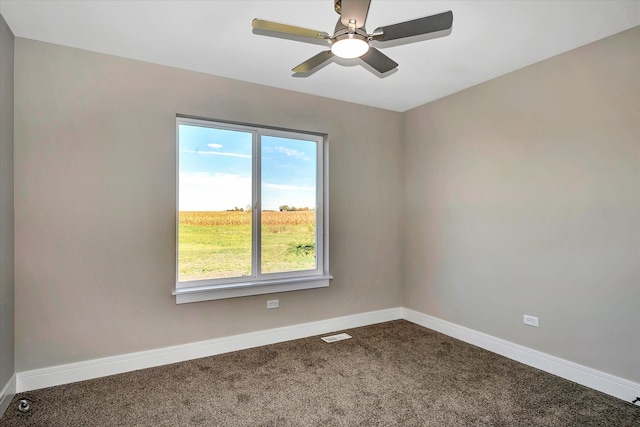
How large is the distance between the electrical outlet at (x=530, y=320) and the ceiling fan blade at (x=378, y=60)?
242 centimetres

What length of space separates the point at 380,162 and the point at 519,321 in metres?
2.21

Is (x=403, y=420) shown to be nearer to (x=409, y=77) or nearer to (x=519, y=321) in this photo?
(x=519, y=321)

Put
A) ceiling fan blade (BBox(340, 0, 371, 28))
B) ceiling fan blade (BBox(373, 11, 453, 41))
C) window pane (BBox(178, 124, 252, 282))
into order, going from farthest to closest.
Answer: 1. window pane (BBox(178, 124, 252, 282))
2. ceiling fan blade (BBox(373, 11, 453, 41))
3. ceiling fan blade (BBox(340, 0, 371, 28))

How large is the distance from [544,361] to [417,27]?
110 inches

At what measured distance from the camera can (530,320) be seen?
10.1 ft

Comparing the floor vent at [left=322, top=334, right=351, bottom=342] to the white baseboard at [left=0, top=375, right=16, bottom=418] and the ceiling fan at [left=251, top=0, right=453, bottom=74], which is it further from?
the ceiling fan at [left=251, top=0, right=453, bottom=74]

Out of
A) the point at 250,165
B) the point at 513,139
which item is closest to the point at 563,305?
the point at 513,139

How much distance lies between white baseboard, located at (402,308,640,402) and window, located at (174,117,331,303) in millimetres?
1443

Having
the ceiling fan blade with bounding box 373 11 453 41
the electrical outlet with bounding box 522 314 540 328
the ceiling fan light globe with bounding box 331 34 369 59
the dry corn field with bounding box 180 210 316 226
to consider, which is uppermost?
the ceiling fan blade with bounding box 373 11 453 41

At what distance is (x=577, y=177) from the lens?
2.78 meters

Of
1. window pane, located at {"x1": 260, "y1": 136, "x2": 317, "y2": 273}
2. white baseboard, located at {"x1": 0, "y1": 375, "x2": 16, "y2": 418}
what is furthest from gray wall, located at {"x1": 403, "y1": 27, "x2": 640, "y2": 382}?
white baseboard, located at {"x1": 0, "y1": 375, "x2": 16, "y2": 418}

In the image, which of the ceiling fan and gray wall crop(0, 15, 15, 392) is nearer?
the ceiling fan

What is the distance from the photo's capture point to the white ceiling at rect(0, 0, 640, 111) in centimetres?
222

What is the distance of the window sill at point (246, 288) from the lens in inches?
123
